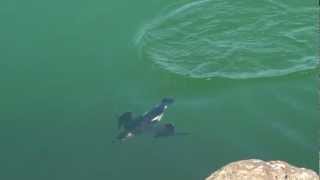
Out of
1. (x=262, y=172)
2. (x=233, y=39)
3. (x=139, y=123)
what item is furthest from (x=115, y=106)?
(x=262, y=172)

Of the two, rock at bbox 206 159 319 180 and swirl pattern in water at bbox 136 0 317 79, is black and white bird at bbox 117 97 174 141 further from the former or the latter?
rock at bbox 206 159 319 180

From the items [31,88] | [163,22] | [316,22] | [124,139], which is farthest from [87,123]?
[316,22]

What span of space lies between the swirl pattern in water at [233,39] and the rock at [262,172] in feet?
15.1

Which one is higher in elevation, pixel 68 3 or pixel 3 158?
pixel 68 3

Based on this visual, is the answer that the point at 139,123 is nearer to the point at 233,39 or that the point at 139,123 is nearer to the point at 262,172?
the point at 233,39

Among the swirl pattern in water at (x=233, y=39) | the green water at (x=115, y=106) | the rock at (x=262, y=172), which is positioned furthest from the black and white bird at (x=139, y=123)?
the rock at (x=262, y=172)

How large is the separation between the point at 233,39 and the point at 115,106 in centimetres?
280

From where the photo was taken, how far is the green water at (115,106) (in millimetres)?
8945

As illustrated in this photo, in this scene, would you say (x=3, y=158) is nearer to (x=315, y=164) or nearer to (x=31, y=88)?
(x=31, y=88)

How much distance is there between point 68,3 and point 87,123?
3714mm

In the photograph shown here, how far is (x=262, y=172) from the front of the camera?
5.96 m

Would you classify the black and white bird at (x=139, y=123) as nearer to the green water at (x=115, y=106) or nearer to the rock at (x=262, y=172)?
the green water at (x=115, y=106)

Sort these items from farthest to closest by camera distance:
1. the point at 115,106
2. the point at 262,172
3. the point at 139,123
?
1. the point at 115,106
2. the point at 139,123
3. the point at 262,172

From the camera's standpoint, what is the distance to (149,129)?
30.9 feet
